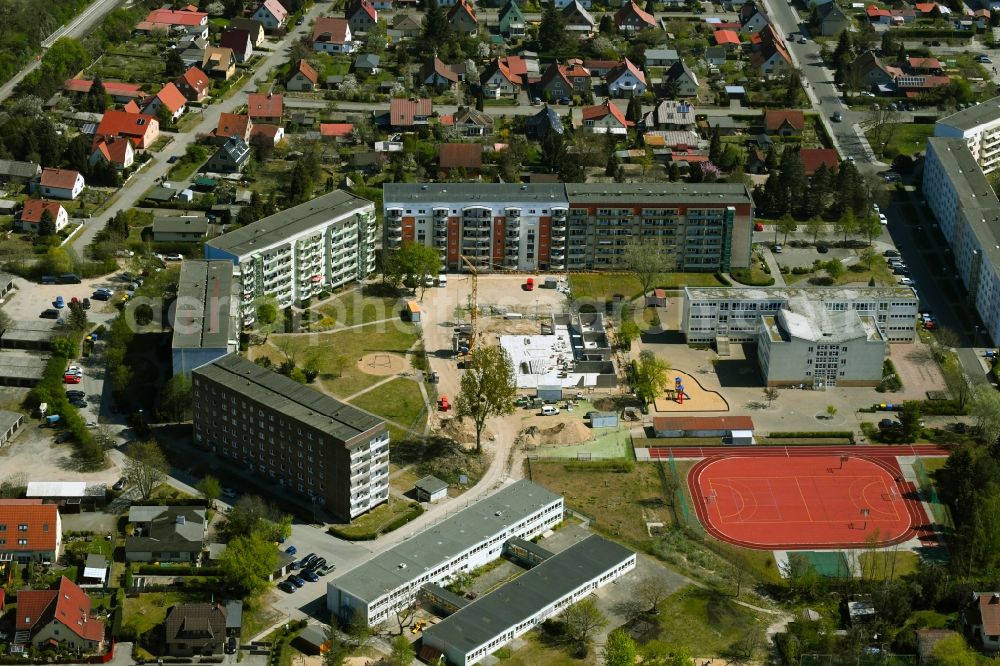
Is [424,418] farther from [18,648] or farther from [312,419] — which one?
[18,648]

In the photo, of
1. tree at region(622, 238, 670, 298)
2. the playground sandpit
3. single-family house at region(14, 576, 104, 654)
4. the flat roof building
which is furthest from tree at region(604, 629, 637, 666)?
tree at region(622, 238, 670, 298)

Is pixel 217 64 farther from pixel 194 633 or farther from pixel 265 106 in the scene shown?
pixel 194 633

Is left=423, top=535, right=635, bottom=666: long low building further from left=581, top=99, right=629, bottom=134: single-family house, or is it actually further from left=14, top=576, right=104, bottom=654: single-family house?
left=581, top=99, right=629, bottom=134: single-family house

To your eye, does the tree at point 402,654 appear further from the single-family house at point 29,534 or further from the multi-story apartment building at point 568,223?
the multi-story apartment building at point 568,223

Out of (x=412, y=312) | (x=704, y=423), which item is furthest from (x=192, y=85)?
(x=704, y=423)

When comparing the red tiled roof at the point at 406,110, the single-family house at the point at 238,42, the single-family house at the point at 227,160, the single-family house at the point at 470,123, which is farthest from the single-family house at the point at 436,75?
the single-family house at the point at 227,160

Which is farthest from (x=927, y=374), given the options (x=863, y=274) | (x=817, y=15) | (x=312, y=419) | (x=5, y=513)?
(x=817, y=15)
